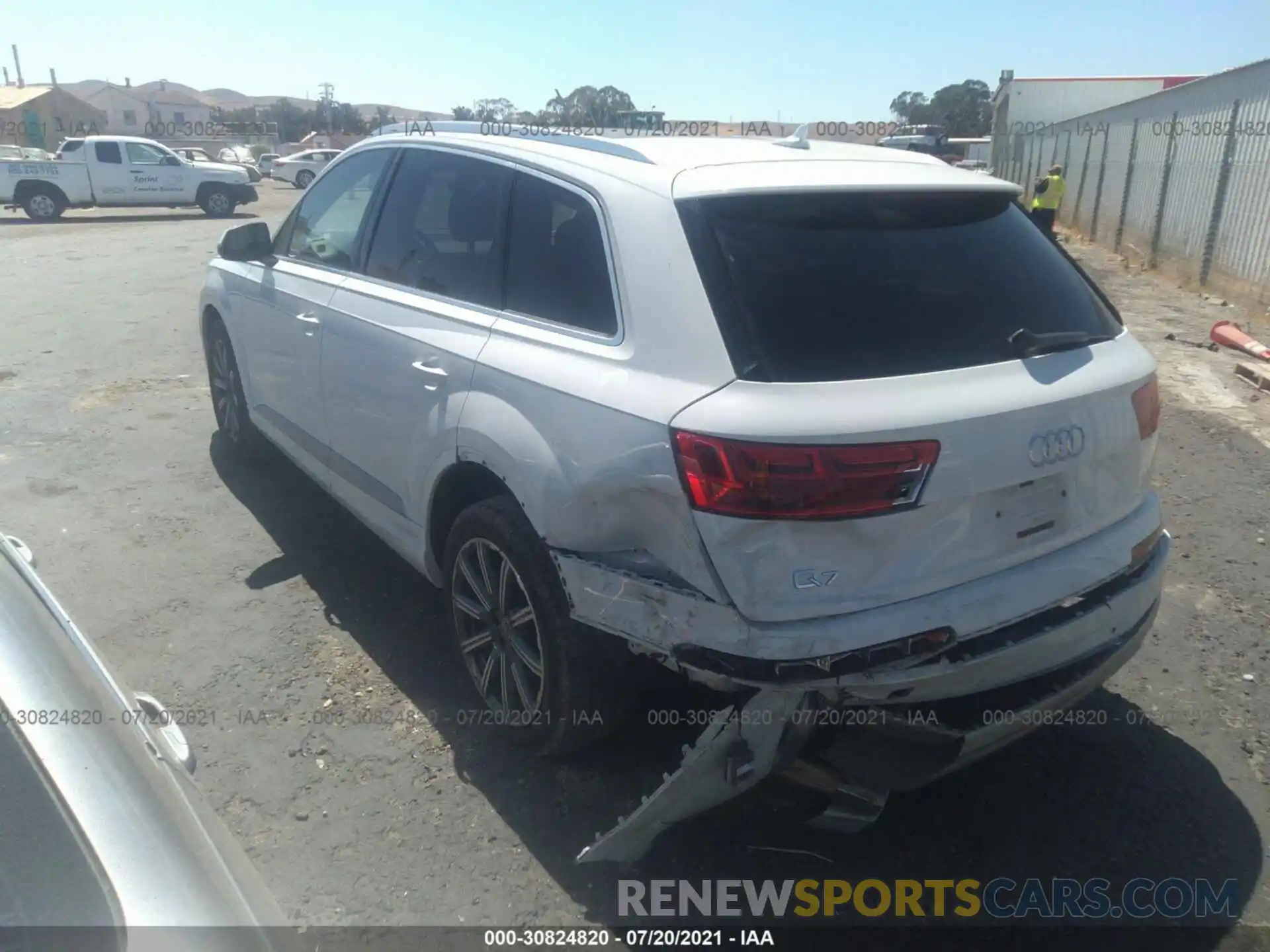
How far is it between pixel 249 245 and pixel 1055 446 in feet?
13.1

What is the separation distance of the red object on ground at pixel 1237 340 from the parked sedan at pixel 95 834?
31.9 feet

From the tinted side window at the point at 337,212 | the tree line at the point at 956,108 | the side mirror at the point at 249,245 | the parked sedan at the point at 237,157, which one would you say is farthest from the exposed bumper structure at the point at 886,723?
the tree line at the point at 956,108

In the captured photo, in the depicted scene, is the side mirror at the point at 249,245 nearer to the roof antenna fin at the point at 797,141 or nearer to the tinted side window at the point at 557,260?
the tinted side window at the point at 557,260

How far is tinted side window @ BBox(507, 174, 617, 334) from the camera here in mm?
2848

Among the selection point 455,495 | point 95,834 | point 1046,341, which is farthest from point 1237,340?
point 95,834

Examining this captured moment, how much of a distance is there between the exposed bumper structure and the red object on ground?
764cm

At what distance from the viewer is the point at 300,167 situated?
3884 cm

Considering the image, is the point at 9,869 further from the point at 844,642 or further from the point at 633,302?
the point at 633,302

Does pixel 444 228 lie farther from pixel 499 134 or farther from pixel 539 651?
pixel 539 651

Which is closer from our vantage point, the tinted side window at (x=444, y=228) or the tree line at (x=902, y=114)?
the tinted side window at (x=444, y=228)

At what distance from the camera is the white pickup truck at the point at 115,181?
76.6 feet

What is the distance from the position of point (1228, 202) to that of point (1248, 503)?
970 centimetres

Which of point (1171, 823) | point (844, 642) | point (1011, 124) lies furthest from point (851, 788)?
point (1011, 124)

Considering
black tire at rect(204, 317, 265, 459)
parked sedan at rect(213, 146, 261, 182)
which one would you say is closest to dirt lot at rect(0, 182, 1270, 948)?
black tire at rect(204, 317, 265, 459)
